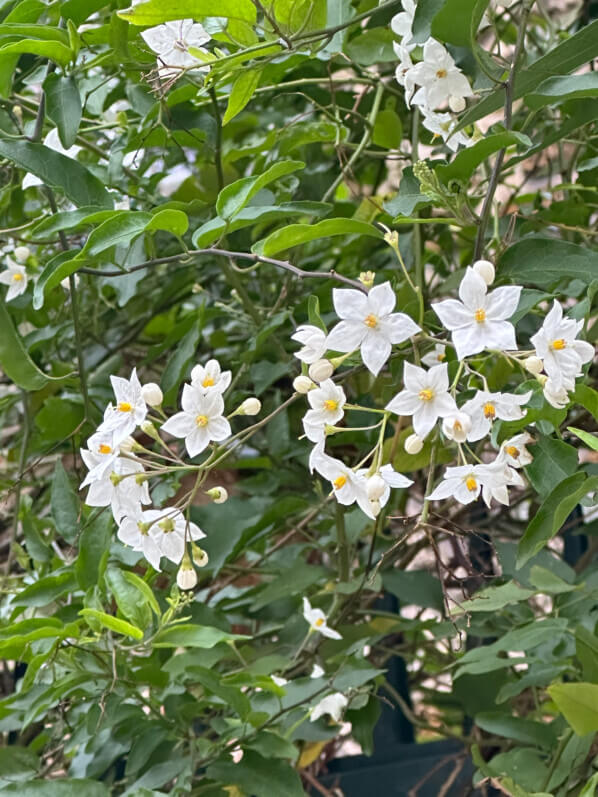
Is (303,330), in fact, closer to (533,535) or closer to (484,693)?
(533,535)

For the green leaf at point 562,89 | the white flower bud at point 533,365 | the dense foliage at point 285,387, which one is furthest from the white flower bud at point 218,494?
the green leaf at point 562,89

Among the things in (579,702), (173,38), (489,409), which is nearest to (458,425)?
(489,409)

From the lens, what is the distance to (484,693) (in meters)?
1.05

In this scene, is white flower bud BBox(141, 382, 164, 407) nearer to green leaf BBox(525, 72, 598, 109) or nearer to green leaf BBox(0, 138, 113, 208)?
green leaf BBox(0, 138, 113, 208)

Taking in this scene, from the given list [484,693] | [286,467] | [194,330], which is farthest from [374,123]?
[484,693]

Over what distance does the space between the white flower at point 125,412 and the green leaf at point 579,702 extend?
35 cm

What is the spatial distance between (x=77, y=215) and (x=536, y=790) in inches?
25.0

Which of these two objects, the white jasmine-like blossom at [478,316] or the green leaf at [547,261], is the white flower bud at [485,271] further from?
the green leaf at [547,261]

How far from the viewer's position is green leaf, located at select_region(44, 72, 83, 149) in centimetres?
75

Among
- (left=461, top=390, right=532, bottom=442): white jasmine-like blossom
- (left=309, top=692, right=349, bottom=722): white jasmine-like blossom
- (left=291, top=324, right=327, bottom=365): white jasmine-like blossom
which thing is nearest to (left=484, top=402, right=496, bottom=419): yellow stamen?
(left=461, top=390, right=532, bottom=442): white jasmine-like blossom

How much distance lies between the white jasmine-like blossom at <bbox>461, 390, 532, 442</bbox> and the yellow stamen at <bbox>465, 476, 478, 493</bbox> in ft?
0.09

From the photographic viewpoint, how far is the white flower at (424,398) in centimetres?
57

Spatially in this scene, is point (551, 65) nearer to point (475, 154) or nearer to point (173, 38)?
point (475, 154)

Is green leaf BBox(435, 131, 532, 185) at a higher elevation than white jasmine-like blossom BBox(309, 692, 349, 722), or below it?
higher
